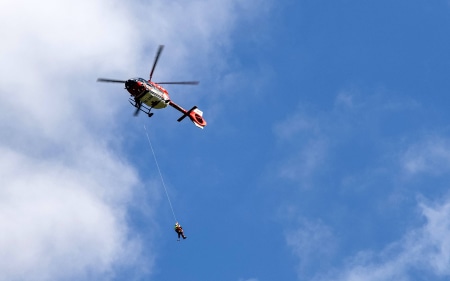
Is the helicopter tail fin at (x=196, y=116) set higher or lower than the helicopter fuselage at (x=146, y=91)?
higher

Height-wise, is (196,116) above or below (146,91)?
above

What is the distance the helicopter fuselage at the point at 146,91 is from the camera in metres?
121

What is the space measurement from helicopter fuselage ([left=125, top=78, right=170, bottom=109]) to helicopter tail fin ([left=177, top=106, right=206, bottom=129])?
312 inches

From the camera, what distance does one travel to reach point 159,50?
122375 mm

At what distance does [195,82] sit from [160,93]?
21.0 ft

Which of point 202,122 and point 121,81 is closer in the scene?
point 121,81

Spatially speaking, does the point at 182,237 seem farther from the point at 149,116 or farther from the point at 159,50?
the point at 159,50

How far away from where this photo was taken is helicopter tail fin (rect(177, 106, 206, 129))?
131 m

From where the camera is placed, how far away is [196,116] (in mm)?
132875

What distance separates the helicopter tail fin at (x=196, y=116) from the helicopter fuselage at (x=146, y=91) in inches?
312

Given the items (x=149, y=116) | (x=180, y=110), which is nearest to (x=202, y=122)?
(x=180, y=110)

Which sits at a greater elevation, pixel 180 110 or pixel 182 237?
pixel 180 110

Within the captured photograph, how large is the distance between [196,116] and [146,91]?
13.7 m

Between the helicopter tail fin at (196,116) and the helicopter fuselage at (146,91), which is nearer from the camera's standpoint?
the helicopter fuselage at (146,91)
